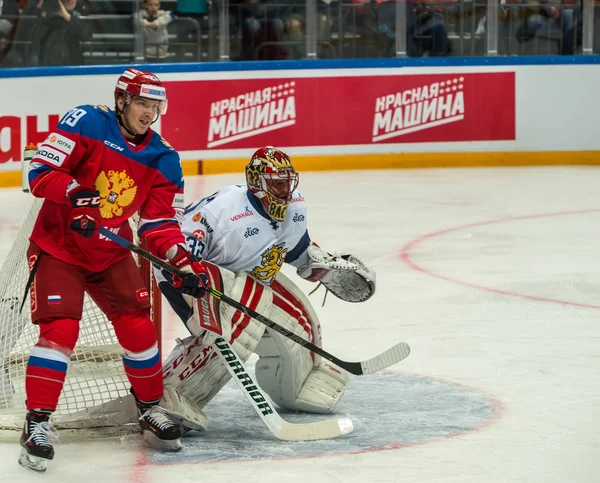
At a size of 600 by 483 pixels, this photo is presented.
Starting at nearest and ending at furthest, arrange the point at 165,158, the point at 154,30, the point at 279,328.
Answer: the point at 165,158 < the point at 279,328 < the point at 154,30

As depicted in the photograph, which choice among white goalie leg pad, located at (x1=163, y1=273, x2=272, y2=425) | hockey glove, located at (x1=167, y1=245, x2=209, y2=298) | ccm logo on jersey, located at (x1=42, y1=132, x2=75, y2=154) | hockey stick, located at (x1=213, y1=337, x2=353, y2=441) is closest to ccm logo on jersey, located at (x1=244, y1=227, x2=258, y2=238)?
white goalie leg pad, located at (x1=163, y1=273, x2=272, y2=425)

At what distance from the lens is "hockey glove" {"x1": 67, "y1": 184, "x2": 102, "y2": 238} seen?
3254mm

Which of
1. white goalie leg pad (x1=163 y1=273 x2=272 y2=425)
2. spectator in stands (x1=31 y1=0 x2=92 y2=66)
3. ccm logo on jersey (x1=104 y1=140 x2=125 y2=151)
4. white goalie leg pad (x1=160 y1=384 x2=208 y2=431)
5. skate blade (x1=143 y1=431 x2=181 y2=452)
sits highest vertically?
spectator in stands (x1=31 y1=0 x2=92 y2=66)

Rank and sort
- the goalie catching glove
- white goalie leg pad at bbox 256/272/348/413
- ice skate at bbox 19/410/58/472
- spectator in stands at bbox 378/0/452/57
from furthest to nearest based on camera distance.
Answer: spectator in stands at bbox 378/0/452/57 → the goalie catching glove → white goalie leg pad at bbox 256/272/348/413 → ice skate at bbox 19/410/58/472

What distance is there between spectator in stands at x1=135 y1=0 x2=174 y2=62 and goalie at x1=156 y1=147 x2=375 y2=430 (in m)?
6.41

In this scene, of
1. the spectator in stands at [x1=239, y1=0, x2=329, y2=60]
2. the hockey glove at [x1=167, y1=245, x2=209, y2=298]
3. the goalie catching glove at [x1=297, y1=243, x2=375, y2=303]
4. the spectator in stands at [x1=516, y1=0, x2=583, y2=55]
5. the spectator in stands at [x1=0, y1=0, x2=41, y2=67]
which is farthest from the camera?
the spectator in stands at [x1=516, y1=0, x2=583, y2=55]

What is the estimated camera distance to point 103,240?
3.42m

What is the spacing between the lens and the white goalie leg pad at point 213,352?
363cm

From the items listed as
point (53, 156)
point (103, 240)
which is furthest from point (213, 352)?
point (53, 156)

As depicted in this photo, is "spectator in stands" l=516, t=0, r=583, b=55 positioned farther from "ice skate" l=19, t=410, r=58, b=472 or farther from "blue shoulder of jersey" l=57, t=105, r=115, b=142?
"ice skate" l=19, t=410, r=58, b=472

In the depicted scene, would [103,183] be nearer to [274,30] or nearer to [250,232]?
[250,232]

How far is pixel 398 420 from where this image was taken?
12.5 feet

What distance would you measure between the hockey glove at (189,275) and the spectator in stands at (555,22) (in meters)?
7.95

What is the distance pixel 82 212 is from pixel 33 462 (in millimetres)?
693
